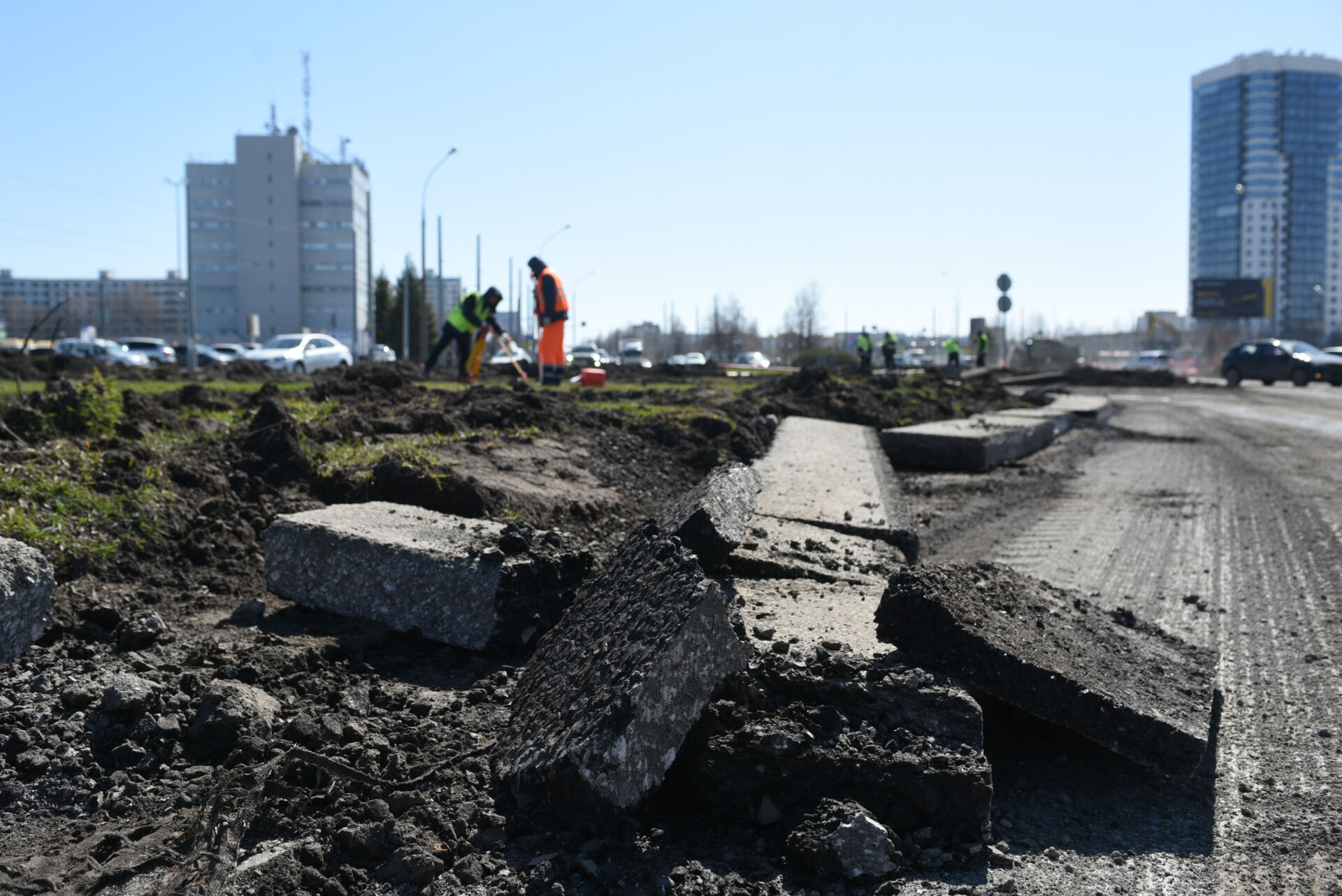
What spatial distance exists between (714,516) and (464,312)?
13297 millimetres

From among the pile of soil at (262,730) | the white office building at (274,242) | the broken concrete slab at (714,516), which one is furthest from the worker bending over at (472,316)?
the white office building at (274,242)

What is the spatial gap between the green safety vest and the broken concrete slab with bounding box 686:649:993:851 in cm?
1382

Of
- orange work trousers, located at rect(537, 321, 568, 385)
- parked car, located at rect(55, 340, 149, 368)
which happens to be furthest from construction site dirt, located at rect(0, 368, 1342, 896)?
parked car, located at rect(55, 340, 149, 368)

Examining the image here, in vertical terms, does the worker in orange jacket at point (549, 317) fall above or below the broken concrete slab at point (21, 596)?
above

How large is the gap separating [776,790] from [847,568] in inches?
88.9

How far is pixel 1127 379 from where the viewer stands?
121ft

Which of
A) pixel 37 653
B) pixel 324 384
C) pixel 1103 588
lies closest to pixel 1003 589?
pixel 1103 588

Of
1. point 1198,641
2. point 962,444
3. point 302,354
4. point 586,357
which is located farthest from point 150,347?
point 1198,641

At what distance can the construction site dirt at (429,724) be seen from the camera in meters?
2.45

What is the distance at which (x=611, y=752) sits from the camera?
2422 mm

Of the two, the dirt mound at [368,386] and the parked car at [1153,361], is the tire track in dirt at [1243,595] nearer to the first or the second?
the dirt mound at [368,386]

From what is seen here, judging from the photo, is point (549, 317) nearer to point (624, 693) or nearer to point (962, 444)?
point (962, 444)

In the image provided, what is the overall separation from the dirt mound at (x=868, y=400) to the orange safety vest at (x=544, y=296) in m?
3.61

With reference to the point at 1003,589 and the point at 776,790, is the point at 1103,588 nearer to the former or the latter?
the point at 1003,589
